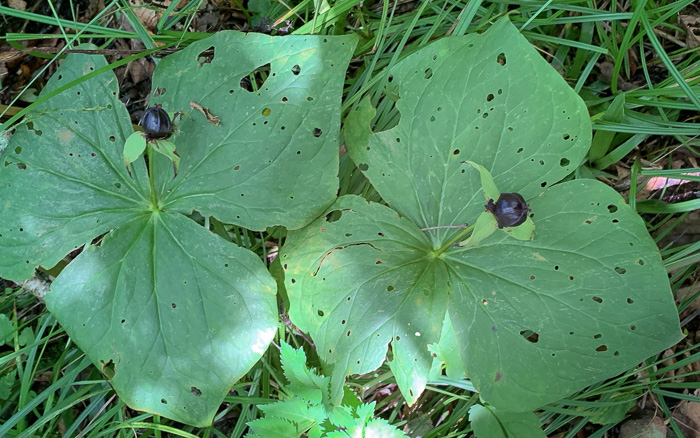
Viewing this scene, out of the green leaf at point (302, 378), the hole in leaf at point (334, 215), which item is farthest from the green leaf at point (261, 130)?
the green leaf at point (302, 378)

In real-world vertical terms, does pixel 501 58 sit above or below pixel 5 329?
above

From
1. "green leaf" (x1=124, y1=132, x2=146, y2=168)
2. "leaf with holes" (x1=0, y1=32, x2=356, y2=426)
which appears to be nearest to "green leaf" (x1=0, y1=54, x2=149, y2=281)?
"leaf with holes" (x1=0, y1=32, x2=356, y2=426)

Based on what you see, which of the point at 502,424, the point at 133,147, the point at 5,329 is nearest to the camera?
the point at 133,147

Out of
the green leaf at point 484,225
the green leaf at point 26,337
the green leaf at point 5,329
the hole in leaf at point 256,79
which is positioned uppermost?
the hole in leaf at point 256,79

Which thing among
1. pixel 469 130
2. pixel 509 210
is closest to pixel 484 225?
pixel 509 210

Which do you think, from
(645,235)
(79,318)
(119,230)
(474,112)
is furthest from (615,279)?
(79,318)

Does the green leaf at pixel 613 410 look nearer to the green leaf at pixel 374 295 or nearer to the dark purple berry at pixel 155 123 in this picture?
the green leaf at pixel 374 295

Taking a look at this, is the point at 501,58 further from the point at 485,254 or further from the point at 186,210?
the point at 186,210
